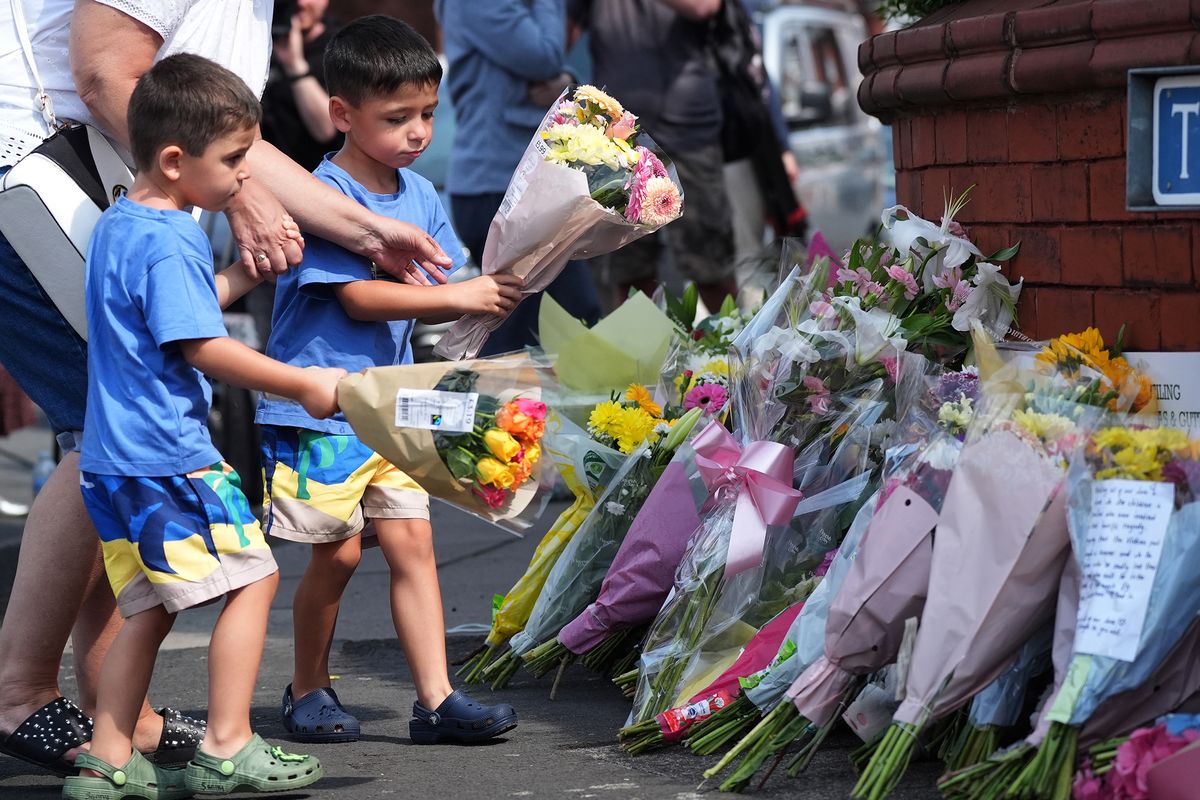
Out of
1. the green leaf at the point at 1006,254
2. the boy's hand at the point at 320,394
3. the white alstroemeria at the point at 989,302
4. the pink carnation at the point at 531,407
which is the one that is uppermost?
the green leaf at the point at 1006,254

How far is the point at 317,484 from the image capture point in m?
3.49

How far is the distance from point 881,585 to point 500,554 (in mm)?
2982

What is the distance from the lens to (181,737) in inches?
135

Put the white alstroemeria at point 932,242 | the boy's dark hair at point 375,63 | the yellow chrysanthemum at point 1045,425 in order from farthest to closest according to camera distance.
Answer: the white alstroemeria at point 932,242, the boy's dark hair at point 375,63, the yellow chrysanthemum at point 1045,425

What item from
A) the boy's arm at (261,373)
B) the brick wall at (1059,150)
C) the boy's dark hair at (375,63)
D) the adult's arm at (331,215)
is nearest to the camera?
the boy's arm at (261,373)

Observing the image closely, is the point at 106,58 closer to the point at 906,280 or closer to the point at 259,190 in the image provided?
the point at 259,190

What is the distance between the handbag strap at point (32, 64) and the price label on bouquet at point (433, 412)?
995 mm

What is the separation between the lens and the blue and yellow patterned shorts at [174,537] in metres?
3.02

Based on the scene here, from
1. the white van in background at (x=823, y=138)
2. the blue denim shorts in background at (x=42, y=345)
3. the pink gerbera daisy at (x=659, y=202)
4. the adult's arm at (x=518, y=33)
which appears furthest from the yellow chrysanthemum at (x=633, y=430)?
the white van in background at (x=823, y=138)

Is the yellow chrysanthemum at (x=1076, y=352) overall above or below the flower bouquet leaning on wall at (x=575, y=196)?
below

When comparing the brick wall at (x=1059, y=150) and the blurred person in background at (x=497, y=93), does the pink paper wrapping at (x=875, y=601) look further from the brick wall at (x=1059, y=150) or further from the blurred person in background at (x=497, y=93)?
the blurred person in background at (x=497, y=93)

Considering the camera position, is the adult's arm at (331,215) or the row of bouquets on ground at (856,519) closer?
the row of bouquets on ground at (856,519)

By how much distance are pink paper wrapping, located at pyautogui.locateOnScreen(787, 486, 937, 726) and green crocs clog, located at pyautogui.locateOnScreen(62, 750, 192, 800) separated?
119 cm

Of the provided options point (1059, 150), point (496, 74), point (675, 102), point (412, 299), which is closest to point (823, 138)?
point (675, 102)
